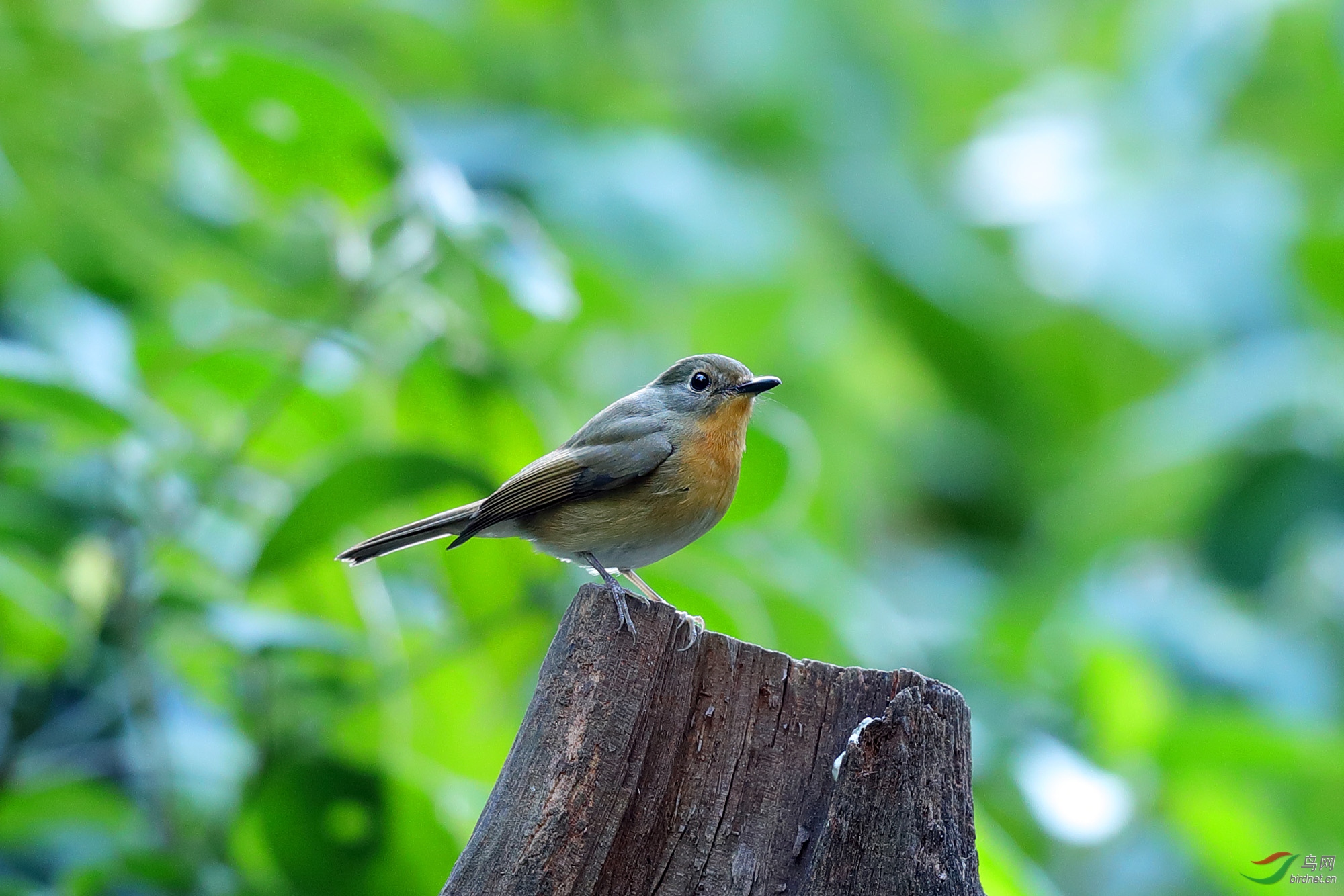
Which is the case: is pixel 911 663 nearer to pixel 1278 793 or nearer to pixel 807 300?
pixel 1278 793

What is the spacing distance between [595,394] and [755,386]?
3385mm

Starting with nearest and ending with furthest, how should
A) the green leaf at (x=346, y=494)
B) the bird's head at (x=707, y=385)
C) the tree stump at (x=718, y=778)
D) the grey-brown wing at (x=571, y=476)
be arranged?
1. the tree stump at (x=718, y=778)
2. the grey-brown wing at (x=571, y=476)
3. the green leaf at (x=346, y=494)
4. the bird's head at (x=707, y=385)

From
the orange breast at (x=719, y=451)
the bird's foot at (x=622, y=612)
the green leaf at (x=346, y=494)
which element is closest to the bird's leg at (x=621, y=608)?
the bird's foot at (x=622, y=612)

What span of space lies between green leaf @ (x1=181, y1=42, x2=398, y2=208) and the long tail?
46.6 inches

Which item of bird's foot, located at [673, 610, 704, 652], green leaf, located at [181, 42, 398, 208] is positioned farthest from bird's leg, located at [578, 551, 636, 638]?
green leaf, located at [181, 42, 398, 208]

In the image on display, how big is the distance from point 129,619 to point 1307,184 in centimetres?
886

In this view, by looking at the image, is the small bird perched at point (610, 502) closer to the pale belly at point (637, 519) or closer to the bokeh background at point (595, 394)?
the pale belly at point (637, 519)

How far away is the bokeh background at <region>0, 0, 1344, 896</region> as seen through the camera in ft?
11.6

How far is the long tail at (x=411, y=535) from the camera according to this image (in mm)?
3137

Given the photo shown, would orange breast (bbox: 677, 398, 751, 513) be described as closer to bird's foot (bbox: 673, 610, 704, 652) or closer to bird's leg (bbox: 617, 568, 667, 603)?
bird's leg (bbox: 617, 568, 667, 603)

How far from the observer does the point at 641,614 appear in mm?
2293

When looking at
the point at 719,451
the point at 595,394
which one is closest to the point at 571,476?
the point at 719,451

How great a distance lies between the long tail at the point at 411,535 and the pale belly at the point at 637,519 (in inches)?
6.9

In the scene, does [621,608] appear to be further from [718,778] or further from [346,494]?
[346,494]
